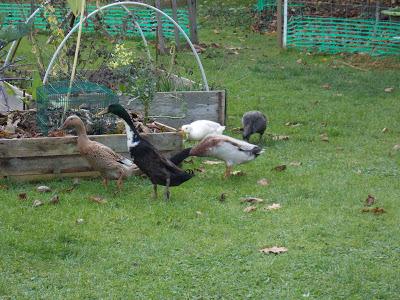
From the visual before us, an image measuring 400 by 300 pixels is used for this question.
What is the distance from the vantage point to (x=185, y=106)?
9.76 metres

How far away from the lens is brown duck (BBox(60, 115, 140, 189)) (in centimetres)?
750

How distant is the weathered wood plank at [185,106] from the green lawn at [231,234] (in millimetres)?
→ 766

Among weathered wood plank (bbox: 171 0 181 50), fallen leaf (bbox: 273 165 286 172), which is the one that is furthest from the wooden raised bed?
weathered wood plank (bbox: 171 0 181 50)

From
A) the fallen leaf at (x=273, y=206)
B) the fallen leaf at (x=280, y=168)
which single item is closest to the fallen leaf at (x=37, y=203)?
the fallen leaf at (x=273, y=206)

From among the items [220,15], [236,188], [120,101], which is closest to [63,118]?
[120,101]

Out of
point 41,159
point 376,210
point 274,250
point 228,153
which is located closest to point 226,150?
point 228,153

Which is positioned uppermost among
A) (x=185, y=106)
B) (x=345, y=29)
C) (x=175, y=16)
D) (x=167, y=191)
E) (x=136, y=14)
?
(x=175, y=16)

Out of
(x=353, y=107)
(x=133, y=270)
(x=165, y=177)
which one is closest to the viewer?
(x=133, y=270)

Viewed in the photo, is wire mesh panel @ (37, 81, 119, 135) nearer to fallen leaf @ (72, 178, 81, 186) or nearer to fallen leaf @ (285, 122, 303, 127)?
fallen leaf @ (72, 178, 81, 186)

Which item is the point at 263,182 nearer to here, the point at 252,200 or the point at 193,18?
the point at 252,200

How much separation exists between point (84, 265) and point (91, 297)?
569mm

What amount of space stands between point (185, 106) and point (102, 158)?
8.07 ft

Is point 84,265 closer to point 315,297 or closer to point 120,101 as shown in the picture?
point 315,297

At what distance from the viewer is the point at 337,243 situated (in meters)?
6.19
